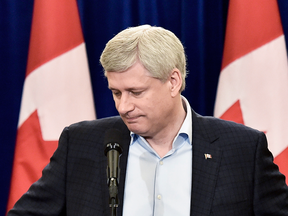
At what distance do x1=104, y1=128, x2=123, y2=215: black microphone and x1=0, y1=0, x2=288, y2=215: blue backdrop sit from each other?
4.60 ft

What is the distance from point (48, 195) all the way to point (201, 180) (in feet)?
2.05

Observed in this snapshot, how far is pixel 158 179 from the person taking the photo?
156cm

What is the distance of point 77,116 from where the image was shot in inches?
97.1

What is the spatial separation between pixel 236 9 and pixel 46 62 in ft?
4.09

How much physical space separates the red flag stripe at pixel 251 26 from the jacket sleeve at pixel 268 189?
92cm

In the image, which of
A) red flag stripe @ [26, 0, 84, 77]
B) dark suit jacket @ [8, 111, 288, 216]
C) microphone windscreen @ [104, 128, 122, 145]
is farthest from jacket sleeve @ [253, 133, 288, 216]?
red flag stripe @ [26, 0, 84, 77]

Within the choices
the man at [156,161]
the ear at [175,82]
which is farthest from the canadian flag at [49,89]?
the ear at [175,82]

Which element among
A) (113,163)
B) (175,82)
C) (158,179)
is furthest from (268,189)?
(113,163)

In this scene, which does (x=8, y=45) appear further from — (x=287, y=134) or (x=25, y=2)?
(x=287, y=134)

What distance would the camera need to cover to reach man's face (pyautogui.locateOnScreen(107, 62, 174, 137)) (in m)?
1.42

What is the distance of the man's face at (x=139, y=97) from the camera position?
4.67ft

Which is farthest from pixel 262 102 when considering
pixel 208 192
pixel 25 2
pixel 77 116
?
pixel 25 2

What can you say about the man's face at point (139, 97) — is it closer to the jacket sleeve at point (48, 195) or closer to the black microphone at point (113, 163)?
the black microphone at point (113, 163)

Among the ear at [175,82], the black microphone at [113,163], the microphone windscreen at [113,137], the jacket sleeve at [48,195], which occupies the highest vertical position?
the ear at [175,82]
